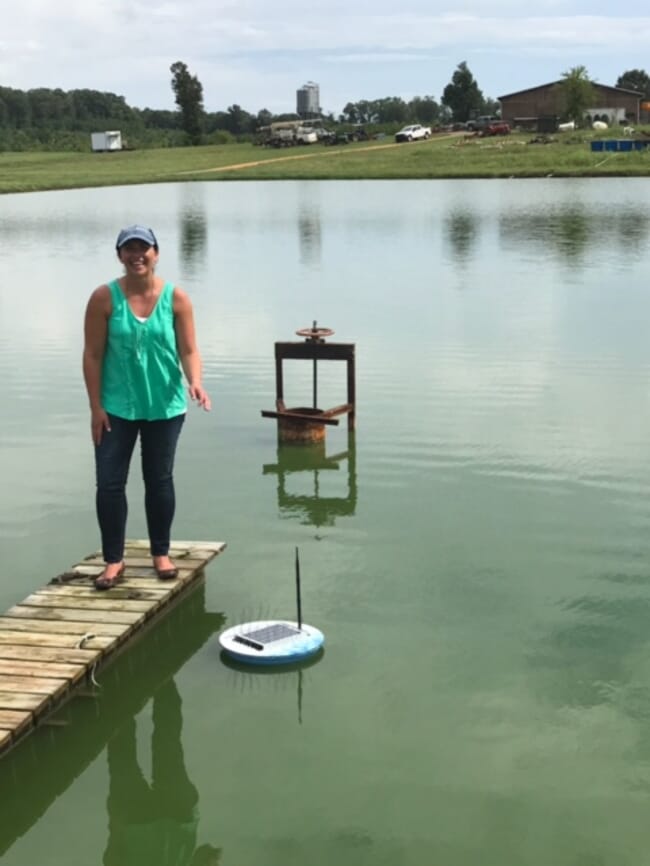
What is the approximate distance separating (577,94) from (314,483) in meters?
97.7

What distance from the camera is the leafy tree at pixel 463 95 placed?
426 feet

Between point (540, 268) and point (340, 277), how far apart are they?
421 centimetres

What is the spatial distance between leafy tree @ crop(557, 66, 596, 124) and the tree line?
91mm

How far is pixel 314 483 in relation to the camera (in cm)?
944

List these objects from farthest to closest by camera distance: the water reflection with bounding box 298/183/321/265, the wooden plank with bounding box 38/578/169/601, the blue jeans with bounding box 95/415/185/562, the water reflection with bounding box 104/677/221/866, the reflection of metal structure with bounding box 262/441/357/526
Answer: the water reflection with bounding box 298/183/321/265, the reflection of metal structure with bounding box 262/441/357/526, the wooden plank with bounding box 38/578/169/601, the blue jeans with bounding box 95/415/185/562, the water reflection with bounding box 104/677/221/866

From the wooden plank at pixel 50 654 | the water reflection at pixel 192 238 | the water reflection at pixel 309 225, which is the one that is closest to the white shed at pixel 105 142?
the water reflection at pixel 309 225

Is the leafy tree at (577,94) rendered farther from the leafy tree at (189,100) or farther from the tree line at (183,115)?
the leafy tree at (189,100)

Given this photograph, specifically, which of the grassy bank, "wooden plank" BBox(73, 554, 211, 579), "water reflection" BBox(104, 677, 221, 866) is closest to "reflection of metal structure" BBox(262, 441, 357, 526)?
"wooden plank" BBox(73, 554, 211, 579)

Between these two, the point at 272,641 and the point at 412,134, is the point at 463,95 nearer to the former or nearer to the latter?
the point at 412,134

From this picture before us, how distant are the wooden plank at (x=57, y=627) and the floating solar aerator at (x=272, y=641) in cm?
64

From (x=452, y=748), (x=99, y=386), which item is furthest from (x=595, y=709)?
(x=99, y=386)

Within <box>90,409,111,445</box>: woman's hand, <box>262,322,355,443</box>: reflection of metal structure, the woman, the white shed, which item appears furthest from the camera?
the white shed

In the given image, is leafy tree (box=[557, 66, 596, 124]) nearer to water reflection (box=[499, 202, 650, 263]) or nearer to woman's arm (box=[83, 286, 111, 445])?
water reflection (box=[499, 202, 650, 263])

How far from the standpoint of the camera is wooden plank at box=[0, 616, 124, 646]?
19.2ft
